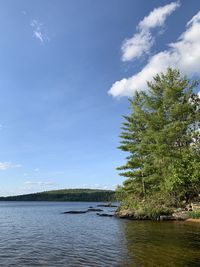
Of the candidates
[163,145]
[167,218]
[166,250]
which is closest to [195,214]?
[167,218]

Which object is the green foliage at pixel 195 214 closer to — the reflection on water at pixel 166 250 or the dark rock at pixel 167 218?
the dark rock at pixel 167 218

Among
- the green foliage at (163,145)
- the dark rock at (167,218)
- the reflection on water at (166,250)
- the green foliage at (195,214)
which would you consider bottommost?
the reflection on water at (166,250)

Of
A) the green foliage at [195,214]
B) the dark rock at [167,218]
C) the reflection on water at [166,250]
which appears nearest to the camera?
the reflection on water at [166,250]

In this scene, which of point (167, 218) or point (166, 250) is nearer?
point (166, 250)

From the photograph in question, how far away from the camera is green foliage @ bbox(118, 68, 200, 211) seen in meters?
37.6

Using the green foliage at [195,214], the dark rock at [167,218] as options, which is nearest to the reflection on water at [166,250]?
the green foliage at [195,214]

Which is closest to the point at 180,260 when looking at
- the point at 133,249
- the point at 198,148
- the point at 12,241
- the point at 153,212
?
the point at 133,249

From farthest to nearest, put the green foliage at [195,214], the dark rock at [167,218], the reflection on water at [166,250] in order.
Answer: the dark rock at [167,218], the green foliage at [195,214], the reflection on water at [166,250]

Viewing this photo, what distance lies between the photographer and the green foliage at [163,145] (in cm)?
3756

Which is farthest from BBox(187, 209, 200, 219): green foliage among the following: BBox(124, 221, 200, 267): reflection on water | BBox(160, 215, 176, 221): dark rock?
BBox(124, 221, 200, 267): reflection on water

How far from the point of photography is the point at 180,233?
73.8 ft

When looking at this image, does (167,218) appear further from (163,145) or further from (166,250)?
(166,250)

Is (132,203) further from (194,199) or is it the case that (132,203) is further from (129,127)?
(129,127)

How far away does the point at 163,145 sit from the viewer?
39.5 m
